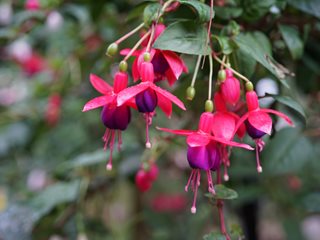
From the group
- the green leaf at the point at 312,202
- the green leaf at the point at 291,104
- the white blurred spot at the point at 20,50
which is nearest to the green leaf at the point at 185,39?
the green leaf at the point at 291,104

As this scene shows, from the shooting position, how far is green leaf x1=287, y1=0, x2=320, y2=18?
2.45ft

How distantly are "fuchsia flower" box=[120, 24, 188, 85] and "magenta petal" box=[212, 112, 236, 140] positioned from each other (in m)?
0.07

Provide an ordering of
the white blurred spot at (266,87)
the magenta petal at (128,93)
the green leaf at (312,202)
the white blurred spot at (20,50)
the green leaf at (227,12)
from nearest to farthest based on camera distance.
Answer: the magenta petal at (128,93) → the green leaf at (227,12) → the white blurred spot at (266,87) → the green leaf at (312,202) → the white blurred spot at (20,50)

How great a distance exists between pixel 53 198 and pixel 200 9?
2.17ft

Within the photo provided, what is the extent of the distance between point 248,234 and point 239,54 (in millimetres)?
967

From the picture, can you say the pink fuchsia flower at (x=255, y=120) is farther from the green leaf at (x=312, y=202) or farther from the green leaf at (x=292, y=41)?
the green leaf at (x=312, y=202)

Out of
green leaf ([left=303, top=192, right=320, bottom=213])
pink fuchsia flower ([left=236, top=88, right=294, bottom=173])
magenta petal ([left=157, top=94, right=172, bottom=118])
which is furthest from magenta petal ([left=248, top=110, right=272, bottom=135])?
green leaf ([left=303, top=192, right=320, bottom=213])

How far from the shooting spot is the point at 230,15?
70cm

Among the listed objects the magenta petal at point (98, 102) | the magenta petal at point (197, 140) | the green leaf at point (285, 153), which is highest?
the magenta petal at point (98, 102)

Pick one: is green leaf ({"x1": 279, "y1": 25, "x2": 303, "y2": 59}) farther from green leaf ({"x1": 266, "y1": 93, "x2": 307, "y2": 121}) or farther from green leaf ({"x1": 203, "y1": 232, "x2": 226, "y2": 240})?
green leaf ({"x1": 203, "y1": 232, "x2": 226, "y2": 240})

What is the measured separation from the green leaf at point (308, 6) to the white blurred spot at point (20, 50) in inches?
39.0

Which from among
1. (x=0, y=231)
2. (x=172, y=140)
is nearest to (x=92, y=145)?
(x=0, y=231)

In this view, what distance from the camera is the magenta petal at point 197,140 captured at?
545 millimetres

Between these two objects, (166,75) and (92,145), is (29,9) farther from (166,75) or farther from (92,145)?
(166,75)
